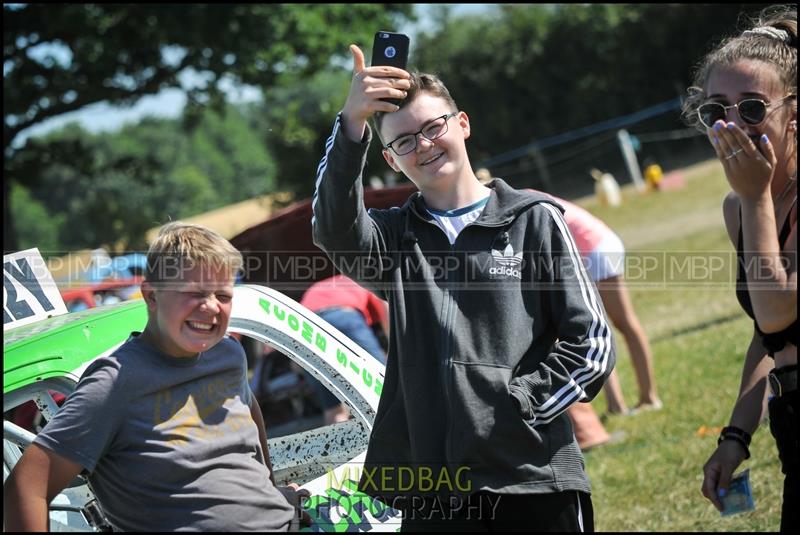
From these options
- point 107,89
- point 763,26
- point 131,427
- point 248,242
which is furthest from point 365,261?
point 107,89

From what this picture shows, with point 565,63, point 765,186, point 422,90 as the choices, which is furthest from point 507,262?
point 565,63

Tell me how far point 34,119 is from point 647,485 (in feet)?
59.1

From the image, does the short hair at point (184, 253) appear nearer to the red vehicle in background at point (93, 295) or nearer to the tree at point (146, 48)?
the red vehicle in background at point (93, 295)

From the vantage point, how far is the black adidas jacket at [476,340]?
2.43 meters

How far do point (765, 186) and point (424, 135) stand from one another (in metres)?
0.87

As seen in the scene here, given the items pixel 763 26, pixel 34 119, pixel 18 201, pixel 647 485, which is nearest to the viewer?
pixel 763 26

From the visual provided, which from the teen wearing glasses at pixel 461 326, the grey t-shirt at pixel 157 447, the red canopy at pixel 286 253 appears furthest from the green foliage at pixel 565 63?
the grey t-shirt at pixel 157 447

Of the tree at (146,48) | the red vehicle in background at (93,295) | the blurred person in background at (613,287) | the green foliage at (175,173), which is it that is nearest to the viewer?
the blurred person in background at (613,287)

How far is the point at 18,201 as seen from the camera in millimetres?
93125

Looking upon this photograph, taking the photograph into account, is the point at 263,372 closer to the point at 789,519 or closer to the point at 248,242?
the point at 248,242

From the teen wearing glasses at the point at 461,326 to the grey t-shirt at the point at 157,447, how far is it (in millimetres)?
349

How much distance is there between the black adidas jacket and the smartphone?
0.71ft

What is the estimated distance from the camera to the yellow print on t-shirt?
2.44m

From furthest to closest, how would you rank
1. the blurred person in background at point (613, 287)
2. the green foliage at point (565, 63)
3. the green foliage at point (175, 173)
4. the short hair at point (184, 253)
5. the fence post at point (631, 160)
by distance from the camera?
1. the green foliage at point (175, 173)
2. the green foliage at point (565, 63)
3. the fence post at point (631, 160)
4. the blurred person in background at point (613, 287)
5. the short hair at point (184, 253)
